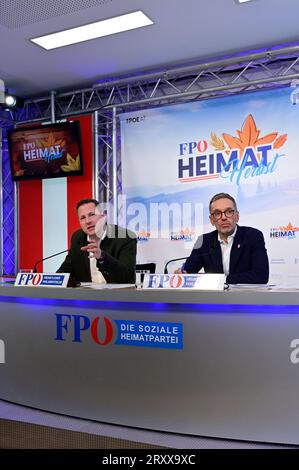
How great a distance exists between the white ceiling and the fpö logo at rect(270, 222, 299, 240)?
6.08 ft

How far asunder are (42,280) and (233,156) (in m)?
2.99

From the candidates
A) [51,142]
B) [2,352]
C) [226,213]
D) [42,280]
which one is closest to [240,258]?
[226,213]

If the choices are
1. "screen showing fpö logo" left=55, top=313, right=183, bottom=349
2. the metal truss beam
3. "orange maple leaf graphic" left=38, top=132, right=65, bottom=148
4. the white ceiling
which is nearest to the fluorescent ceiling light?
the white ceiling

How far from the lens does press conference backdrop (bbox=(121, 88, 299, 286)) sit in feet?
15.7

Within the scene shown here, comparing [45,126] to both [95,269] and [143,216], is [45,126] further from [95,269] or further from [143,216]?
[95,269]

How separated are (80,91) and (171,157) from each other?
4.95ft

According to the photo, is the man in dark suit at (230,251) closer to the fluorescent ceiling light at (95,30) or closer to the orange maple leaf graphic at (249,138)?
the orange maple leaf graphic at (249,138)

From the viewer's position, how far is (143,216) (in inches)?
219

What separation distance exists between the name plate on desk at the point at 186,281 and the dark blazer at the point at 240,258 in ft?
1.87

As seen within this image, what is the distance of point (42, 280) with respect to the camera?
2.77 metres

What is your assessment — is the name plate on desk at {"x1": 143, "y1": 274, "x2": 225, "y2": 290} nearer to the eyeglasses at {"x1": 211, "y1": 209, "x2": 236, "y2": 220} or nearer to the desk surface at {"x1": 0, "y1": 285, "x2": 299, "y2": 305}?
the desk surface at {"x1": 0, "y1": 285, "x2": 299, "y2": 305}

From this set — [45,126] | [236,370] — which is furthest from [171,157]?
[236,370]

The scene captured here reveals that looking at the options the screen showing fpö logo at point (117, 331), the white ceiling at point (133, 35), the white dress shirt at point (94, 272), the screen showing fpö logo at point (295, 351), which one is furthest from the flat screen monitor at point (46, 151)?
the screen showing fpö logo at point (295, 351)

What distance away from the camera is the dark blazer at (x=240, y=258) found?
301 centimetres
